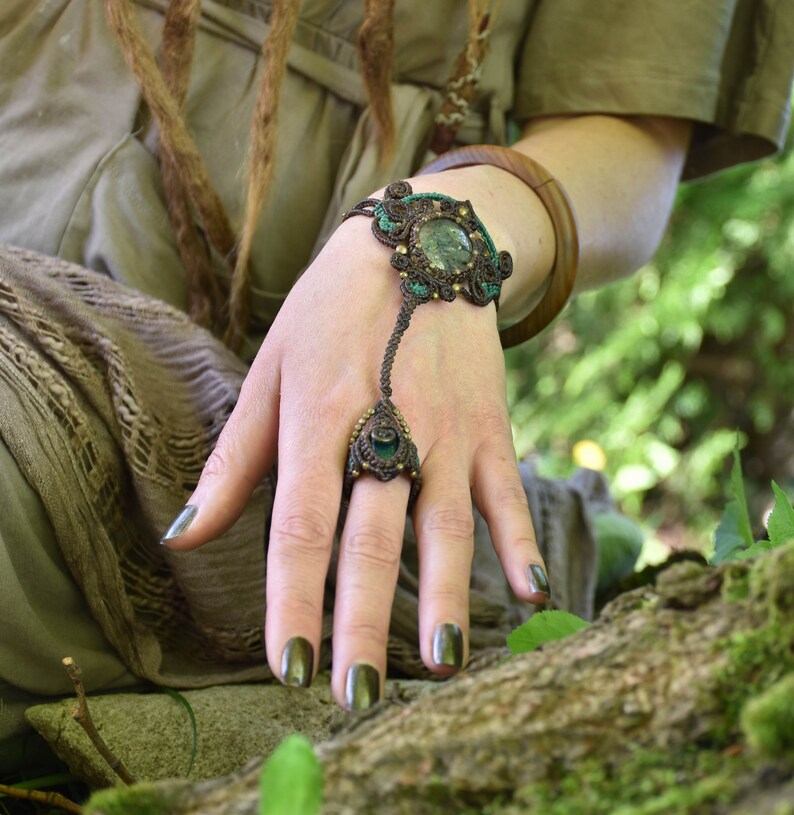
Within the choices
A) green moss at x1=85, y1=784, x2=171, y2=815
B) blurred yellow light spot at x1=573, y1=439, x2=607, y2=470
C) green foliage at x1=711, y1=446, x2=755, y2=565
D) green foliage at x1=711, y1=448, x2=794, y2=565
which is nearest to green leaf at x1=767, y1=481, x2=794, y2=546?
green foliage at x1=711, y1=448, x2=794, y2=565

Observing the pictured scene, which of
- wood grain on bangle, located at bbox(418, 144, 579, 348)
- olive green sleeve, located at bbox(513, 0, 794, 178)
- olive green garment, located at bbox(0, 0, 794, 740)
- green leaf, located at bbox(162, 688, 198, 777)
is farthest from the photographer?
olive green sleeve, located at bbox(513, 0, 794, 178)

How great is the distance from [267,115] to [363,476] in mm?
577

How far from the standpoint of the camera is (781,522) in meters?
0.74

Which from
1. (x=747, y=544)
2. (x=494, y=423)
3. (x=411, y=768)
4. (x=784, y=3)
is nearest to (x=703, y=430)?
(x=784, y=3)

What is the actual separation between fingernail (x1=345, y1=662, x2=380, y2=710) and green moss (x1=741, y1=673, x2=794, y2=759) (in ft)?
0.84

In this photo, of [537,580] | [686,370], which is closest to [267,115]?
[537,580]

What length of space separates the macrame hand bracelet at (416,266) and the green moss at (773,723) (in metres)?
0.36

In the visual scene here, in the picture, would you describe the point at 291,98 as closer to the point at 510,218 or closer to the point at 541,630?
the point at 510,218

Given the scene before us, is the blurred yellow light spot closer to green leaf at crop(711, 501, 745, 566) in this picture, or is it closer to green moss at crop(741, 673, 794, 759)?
green leaf at crop(711, 501, 745, 566)

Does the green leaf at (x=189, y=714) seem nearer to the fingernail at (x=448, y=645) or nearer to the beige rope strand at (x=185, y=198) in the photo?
the fingernail at (x=448, y=645)

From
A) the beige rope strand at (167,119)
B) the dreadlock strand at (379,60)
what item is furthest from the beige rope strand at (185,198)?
the dreadlock strand at (379,60)

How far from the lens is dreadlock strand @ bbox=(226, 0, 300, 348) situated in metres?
1.11

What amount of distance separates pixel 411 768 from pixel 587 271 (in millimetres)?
959

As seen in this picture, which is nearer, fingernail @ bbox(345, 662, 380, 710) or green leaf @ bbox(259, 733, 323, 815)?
green leaf @ bbox(259, 733, 323, 815)
